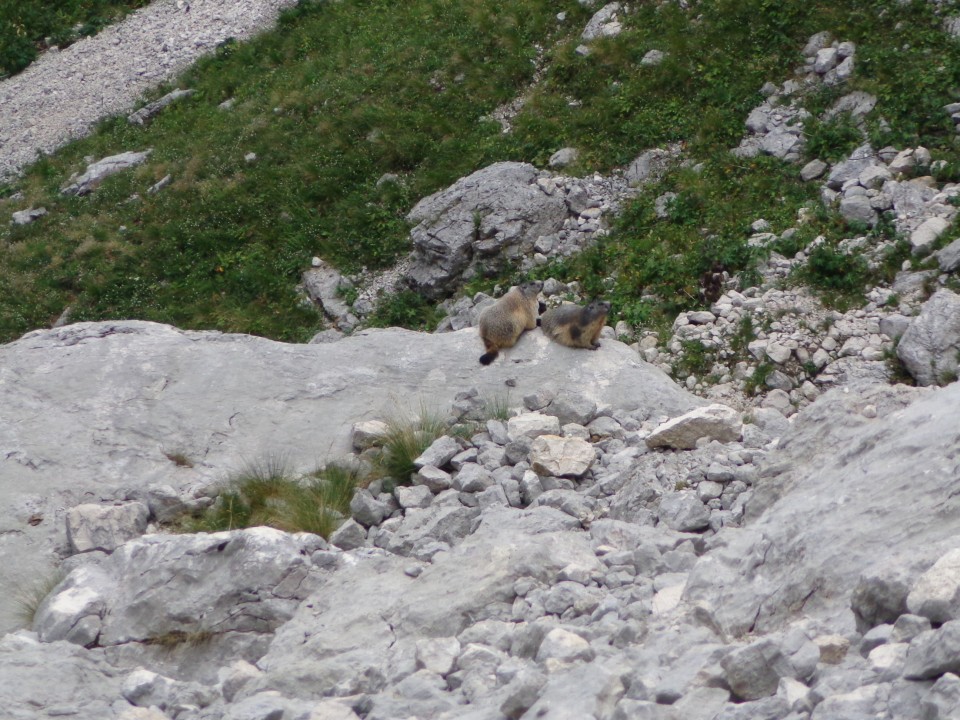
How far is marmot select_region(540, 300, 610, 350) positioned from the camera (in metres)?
10.5

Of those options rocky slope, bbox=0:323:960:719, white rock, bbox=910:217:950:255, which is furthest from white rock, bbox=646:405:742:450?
white rock, bbox=910:217:950:255

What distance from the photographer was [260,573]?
7184 millimetres

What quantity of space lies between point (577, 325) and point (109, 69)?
1896 cm

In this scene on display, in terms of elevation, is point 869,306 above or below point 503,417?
below

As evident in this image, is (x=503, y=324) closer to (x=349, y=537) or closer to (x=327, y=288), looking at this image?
(x=349, y=537)

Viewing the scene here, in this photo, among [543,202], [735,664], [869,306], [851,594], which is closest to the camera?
[735,664]

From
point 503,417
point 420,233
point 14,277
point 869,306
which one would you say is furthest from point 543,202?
point 14,277

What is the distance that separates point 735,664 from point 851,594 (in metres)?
0.94

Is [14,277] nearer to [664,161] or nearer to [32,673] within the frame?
[664,161]

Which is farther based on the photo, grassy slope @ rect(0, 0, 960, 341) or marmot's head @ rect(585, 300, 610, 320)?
grassy slope @ rect(0, 0, 960, 341)

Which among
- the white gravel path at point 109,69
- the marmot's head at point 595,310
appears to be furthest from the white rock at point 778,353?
the white gravel path at point 109,69

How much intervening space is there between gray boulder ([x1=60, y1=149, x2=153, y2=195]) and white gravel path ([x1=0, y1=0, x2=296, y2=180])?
2657mm

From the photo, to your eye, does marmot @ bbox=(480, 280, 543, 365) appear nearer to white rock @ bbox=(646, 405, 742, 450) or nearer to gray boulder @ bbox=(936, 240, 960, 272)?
white rock @ bbox=(646, 405, 742, 450)

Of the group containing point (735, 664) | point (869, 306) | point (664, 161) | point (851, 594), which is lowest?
point (869, 306)
